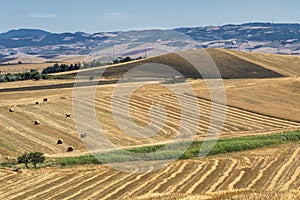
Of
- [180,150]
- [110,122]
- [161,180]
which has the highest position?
[161,180]

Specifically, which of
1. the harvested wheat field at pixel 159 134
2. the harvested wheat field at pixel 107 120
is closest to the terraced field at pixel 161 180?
the harvested wheat field at pixel 159 134

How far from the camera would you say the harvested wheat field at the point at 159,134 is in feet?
107

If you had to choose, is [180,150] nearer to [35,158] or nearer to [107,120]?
[35,158]

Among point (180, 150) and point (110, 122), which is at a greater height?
point (110, 122)

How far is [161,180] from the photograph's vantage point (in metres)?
35.0

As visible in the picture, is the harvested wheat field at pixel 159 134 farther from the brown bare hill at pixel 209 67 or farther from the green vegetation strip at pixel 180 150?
the brown bare hill at pixel 209 67

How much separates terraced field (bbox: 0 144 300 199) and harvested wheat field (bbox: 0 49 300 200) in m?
0.07

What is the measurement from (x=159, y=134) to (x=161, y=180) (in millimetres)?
19664

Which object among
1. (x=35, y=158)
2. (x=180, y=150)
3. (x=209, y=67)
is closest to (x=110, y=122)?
(x=180, y=150)

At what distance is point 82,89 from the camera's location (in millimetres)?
87438

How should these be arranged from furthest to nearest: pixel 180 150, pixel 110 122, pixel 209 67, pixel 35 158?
pixel 209 67 < pixel 110 122 < pixel 180 150 < pixel 35 158

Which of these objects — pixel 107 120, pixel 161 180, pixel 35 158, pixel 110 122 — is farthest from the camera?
pixel 107 120

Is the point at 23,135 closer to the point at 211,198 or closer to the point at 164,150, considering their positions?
the point at 164,150

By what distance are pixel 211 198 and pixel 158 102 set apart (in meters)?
52.5
